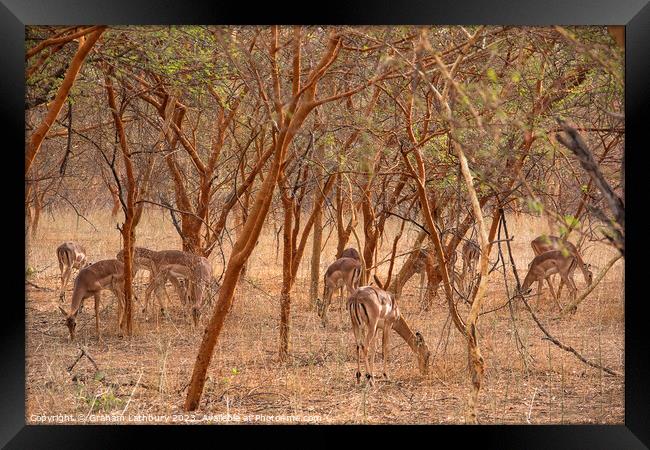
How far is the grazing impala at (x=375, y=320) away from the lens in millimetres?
5305

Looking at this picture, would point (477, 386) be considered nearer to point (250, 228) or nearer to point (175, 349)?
point (250, 228)

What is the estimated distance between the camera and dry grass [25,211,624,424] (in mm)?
4805

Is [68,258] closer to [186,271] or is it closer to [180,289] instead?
[180,289]

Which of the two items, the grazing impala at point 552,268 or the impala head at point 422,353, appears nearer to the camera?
the impala head at point 422,353

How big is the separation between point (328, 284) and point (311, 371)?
1.97 metres

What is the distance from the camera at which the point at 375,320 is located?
530 centimetres

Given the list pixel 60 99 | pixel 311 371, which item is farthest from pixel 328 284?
pixel 60 99

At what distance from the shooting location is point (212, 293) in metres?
7.37

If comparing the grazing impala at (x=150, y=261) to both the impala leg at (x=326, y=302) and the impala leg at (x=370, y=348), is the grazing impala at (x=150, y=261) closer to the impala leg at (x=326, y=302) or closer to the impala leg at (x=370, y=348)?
the impala leg at (x=326, y=302)

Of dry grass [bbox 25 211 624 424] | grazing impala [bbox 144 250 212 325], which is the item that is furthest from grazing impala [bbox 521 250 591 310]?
grazing impala [bbox 144 250 212 325]

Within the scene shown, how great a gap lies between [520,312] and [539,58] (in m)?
2.34
